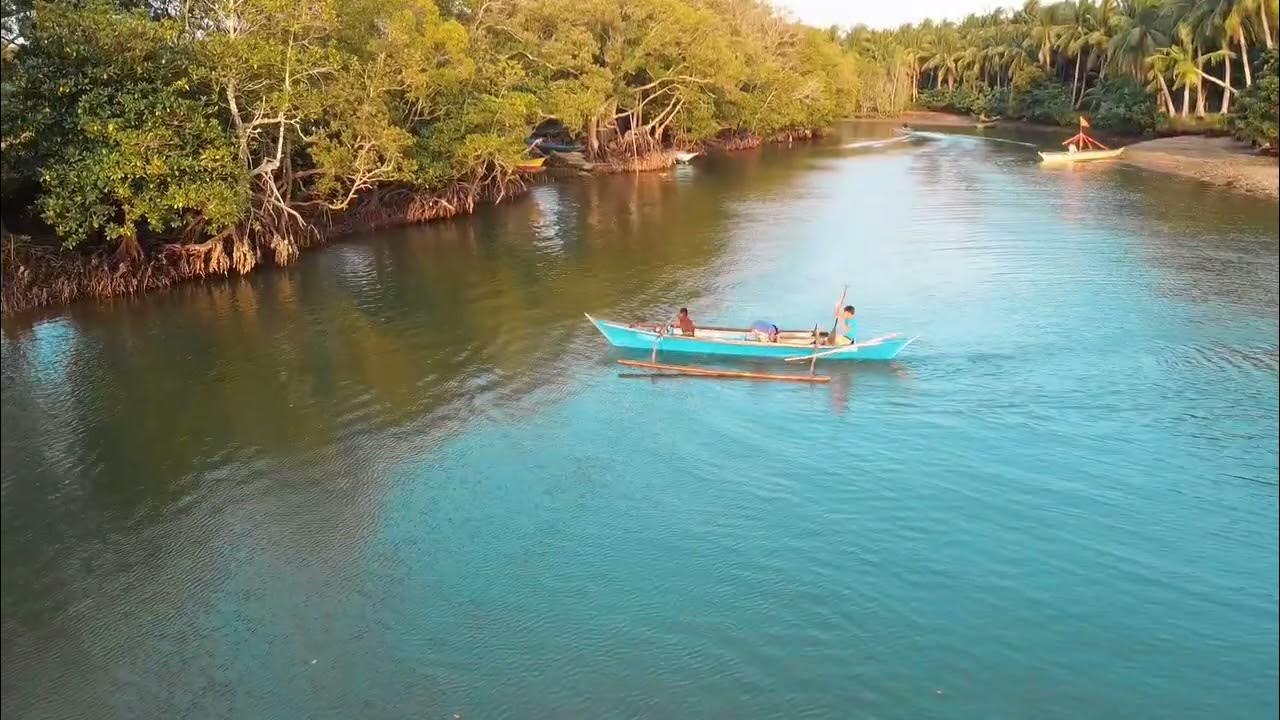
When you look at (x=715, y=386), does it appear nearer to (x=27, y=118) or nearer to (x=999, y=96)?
(x=27, y=118)

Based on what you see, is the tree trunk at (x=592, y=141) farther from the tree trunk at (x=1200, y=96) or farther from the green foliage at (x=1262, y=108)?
the tree trunk at (x=1200, y=96)

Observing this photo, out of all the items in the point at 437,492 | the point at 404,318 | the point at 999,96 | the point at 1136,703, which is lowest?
the point at 1136,703

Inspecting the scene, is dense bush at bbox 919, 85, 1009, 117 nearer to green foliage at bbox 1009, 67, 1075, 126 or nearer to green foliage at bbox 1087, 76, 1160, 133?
green foliage at bbox 1009, 67, 1075, 126

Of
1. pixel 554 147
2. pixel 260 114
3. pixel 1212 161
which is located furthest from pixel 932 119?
pixel 260 114

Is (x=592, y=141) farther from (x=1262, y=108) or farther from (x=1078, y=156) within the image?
(x=1262, y=108)

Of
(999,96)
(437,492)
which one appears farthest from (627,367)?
(999,96)
